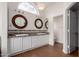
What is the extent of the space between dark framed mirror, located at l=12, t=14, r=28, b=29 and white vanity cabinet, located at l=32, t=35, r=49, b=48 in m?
0.39

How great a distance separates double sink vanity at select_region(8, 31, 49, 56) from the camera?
1832 millimetres

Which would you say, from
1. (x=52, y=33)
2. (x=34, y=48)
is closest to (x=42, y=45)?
(x=34, y=48)

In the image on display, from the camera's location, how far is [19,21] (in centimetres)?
186

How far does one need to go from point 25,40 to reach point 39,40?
1.14ft

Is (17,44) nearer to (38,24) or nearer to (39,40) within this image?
(39,40)

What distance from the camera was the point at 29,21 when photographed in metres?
1.95

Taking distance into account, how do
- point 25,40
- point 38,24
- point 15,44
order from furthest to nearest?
point 38,24 → point 25,40 → point 15,44

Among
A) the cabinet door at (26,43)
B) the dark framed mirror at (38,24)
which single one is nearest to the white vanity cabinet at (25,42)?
the cabinet door at (26,43)

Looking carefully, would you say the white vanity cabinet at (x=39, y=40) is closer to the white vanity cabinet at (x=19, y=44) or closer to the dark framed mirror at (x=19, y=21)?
the white vanity cabinet at (x=19, y=44)

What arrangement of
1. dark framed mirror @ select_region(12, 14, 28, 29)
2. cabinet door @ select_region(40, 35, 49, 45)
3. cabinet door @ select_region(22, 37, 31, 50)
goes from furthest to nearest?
cabinet door @ select_region(40, 35, 49, 45), cabinet door @ select_region(22, 37, 31, 50), dark framed mirror @ select_region(12, 14, 28, 29)

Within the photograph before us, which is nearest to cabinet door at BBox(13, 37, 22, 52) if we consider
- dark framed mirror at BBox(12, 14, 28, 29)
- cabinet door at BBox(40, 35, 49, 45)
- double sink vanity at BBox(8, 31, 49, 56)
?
double sink vanity at BBox(8, 31, 49, 56)

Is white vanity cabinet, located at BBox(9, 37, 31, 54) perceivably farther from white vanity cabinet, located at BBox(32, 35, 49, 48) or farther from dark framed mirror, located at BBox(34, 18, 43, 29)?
dark framed mirror, located at BBox(34, 18, 43, 29)

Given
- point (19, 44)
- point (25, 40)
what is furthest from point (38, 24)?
point (19, 44)

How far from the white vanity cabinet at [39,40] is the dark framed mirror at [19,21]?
1.29 feet
